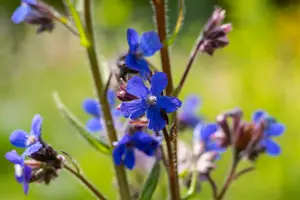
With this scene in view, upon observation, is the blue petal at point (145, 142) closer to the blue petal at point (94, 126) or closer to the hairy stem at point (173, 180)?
the hairy stem at point (173, 180)

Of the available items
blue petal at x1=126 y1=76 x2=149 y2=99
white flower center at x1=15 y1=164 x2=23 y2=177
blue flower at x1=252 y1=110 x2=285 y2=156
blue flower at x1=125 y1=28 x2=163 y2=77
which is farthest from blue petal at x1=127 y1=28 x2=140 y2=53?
blue flower at x1=252 y1=110 x2=285 y2=156

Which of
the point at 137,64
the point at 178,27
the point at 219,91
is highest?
the point at 219,91

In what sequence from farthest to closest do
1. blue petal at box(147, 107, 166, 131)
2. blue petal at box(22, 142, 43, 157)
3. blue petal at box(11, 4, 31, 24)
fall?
blue petal at box(11, 4, 31, 24)
blue petal at box(22, 142, 43, 157)
blue petal at box(147, 107, 166, 131)

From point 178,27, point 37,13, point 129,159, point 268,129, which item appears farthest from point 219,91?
point 129,159

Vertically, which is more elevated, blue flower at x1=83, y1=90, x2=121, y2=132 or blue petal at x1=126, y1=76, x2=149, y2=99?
blue flower at x1=83, y1=90, x2=121, y2=132

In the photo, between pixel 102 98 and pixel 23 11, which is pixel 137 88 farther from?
pixel 23 11

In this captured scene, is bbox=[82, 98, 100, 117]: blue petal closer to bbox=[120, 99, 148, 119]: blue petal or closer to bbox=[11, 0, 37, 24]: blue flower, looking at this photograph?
bbox=[11, 0, 37, 24]: blue flower
